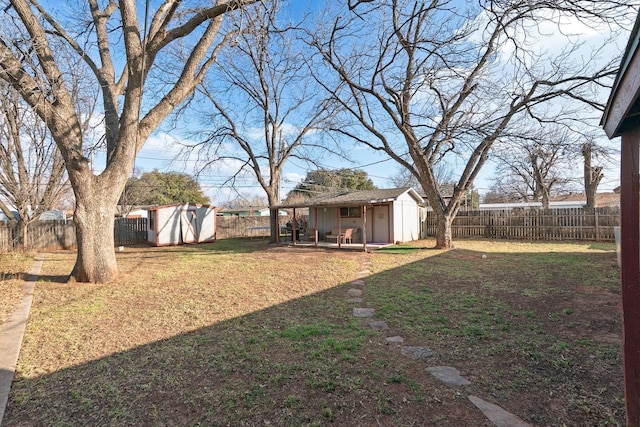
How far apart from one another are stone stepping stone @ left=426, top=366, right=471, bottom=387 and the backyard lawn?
2.5 inches

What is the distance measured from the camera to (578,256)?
934 centimetres

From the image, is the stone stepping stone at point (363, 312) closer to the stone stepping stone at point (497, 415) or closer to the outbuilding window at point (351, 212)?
the stone stepping stone at point (497, 415)

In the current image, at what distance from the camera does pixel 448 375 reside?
279cm

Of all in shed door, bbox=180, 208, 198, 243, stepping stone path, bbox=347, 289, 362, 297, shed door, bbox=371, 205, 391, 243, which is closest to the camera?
stepping stone path, bbox=347, 289, 362, 297

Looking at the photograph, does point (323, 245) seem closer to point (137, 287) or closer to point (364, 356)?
point (137, 287)

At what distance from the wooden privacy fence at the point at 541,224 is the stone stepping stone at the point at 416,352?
1487 cm

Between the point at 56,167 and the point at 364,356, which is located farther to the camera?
the point at 56,167

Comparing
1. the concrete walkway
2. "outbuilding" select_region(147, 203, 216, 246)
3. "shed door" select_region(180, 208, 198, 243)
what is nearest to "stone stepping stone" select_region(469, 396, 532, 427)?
the concrete walkway

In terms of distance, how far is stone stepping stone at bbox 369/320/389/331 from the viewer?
158 inches

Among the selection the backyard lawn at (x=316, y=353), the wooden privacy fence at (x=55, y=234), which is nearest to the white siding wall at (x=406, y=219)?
the backyard lawn at (x=316, y=353)

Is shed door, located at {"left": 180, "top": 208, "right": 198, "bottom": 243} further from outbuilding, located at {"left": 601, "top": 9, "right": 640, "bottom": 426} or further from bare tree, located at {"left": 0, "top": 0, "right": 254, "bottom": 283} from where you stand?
outbuilding, located at {"left": 601, "top": 9, "right": 640, "bottom": 426}

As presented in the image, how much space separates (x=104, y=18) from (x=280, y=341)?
339 inches

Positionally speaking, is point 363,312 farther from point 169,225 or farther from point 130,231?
point 130,231

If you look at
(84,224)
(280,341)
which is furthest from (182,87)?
(280,341)
